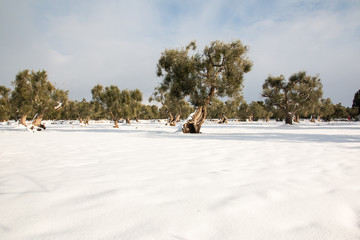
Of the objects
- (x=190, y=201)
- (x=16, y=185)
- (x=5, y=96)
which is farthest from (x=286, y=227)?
(x=5, y=96)

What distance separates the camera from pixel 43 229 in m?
1.87

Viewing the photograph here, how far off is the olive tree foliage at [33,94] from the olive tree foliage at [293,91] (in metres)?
38.1

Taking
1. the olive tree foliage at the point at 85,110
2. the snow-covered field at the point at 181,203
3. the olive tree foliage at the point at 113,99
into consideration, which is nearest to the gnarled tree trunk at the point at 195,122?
the snow-covered field at the point at 181,203

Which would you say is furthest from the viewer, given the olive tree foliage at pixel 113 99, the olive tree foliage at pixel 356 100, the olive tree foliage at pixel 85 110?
the olive tree foliage at pixel 356 100

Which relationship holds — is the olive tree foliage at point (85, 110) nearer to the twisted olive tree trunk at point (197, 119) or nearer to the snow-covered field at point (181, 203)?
the twisted olive tree trunk at point (197, 119)

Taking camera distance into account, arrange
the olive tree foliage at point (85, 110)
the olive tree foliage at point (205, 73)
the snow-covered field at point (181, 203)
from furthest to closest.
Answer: the olive tree foliage at point (85, 110), the olive tree foliage at point (205, 73), the snow-covered field at point (181, 203)

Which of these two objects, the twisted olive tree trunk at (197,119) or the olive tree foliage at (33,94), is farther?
the olive tree foliage at (33,94)

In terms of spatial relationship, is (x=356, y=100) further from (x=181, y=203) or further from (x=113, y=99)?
(x=181, y=203)

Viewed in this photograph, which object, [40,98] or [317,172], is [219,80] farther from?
[40,98]

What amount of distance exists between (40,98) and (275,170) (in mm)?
30225

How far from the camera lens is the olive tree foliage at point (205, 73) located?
16.2 m

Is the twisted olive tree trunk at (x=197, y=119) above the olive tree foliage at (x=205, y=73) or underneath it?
underneath

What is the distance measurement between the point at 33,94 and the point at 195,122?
2346 centimetres

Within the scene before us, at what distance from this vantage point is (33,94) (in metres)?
24.6
